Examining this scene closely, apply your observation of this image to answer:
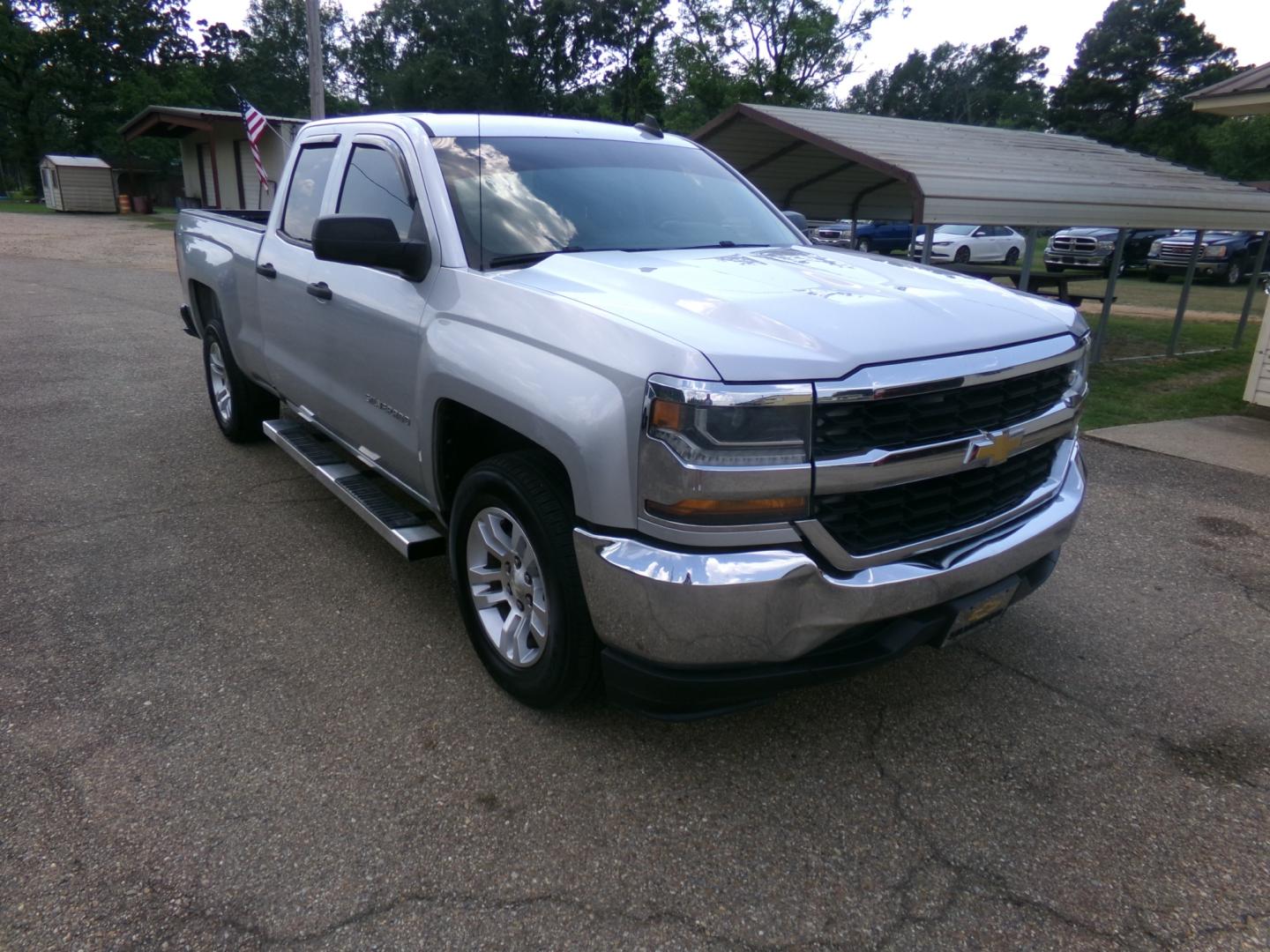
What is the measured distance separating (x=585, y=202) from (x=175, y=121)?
3452 centimetres

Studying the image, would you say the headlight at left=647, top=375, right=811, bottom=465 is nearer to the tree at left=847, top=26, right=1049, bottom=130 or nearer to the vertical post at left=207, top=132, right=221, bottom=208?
the vertical post at left=207, top=132, right=221, bottom=208

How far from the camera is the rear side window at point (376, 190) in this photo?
3678 millimetres

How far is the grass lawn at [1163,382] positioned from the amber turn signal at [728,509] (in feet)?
20.0

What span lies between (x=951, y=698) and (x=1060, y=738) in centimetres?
39

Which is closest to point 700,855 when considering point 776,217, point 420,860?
point 420,860

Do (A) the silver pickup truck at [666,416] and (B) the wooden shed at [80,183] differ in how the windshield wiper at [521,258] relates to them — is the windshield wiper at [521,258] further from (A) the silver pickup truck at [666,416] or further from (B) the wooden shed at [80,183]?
(B) the wooden shed at [80,183]

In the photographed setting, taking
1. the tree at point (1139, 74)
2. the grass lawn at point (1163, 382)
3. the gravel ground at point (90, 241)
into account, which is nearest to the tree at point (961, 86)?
the tree at point (1139, 74)

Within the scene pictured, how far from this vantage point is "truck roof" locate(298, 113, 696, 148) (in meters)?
3.79

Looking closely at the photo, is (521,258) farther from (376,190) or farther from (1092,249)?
(1092,249)

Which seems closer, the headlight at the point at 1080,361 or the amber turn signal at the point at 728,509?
the amber turn signal at the point at 728,509

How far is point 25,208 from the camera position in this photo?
37906mm

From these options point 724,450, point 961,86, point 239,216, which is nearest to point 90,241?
point 239,216

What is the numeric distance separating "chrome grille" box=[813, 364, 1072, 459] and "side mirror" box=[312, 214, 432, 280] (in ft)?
5.56

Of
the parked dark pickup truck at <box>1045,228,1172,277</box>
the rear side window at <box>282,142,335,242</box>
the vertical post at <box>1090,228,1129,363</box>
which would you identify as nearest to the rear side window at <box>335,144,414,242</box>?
the rear side window at <box>282,142,335,242</box>
